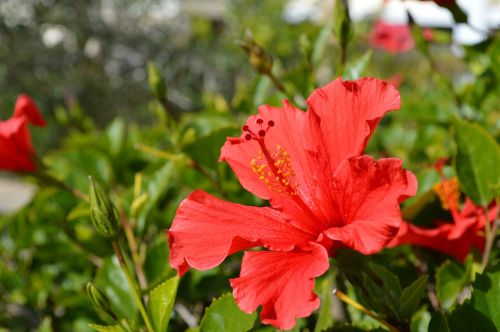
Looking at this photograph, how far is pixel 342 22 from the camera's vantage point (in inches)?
45.2

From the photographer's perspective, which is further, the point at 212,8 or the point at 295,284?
the point at 212,8

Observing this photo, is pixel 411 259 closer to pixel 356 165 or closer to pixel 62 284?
pixel 356 165

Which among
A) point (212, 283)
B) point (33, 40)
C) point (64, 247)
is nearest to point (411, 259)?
point (212, 283)

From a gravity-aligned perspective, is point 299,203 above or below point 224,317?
above

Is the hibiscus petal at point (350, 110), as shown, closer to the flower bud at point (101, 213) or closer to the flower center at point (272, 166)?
the flower center at point (272, 166)

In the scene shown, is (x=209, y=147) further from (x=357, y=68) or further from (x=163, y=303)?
(x=163, y=303)

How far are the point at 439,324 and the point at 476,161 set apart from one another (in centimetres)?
35

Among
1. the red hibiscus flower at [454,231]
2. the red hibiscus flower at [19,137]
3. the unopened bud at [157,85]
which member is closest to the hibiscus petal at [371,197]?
the red hibiscus flower at [454,231]

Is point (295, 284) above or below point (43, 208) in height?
above

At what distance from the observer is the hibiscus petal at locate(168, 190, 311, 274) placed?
0.74 meters

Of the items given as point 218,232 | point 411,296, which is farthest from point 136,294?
point 411,296

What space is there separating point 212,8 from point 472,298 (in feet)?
61.1

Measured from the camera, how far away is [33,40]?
909cm

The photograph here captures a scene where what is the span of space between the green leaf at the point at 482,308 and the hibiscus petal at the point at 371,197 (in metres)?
0.17
